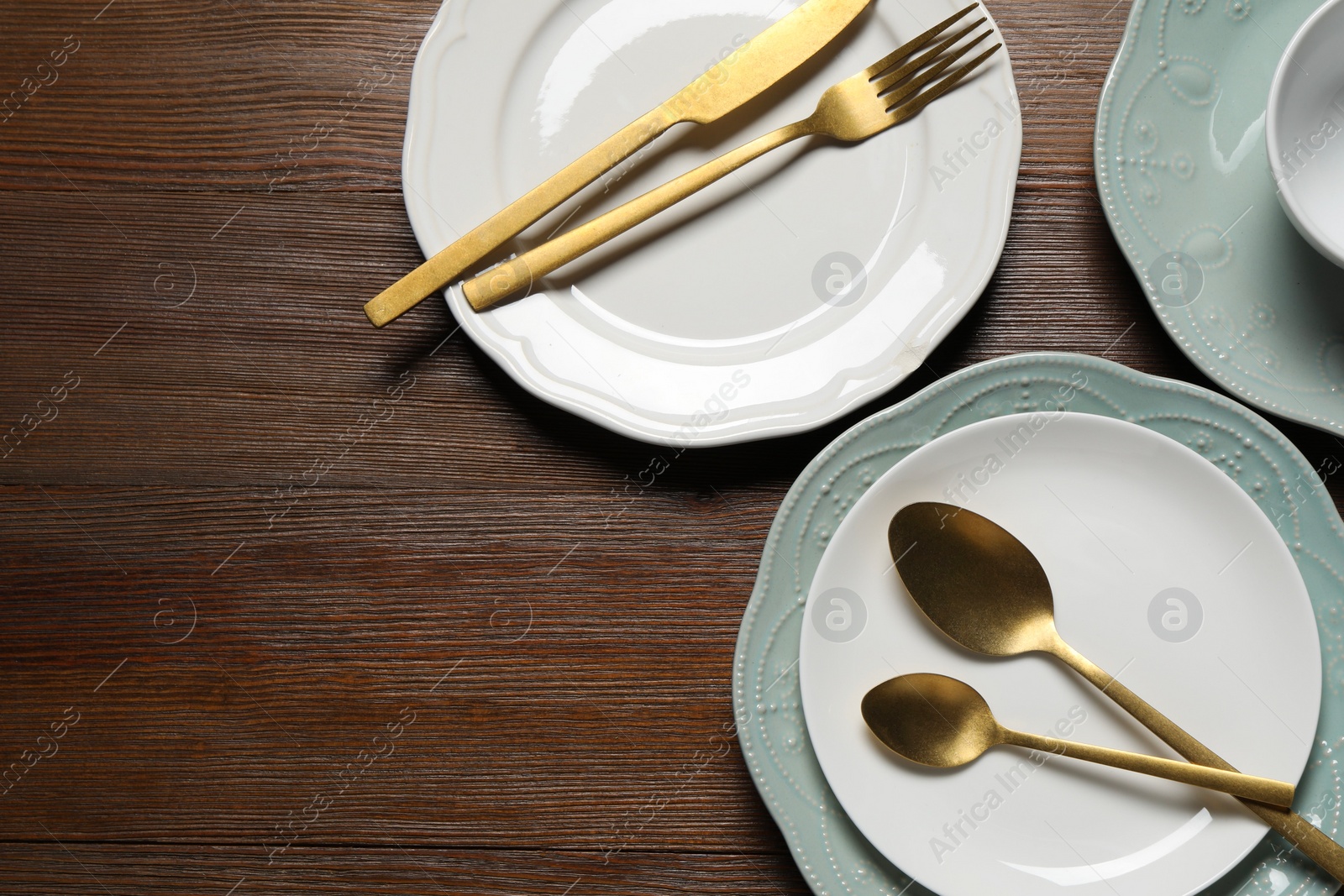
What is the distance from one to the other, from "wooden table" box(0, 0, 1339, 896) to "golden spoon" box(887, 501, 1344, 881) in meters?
0.08

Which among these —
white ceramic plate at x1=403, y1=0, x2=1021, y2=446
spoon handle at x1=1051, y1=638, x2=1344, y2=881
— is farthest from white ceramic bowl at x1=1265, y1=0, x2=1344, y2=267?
spoon handle at x1=1051, y1=638, x2=1344, y2=881

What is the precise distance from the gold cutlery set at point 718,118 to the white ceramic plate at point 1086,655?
20cm

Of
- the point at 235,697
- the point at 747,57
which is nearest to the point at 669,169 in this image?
the point at 747,57

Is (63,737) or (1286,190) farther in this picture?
(63,737)

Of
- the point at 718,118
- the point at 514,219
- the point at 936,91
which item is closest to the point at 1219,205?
the point at 936,91

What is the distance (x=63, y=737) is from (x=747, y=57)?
0.58 meters

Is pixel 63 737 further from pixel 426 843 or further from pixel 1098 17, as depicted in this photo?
pixel 1098 17

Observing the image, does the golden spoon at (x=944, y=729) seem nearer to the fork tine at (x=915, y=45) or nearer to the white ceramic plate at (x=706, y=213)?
the white ceramic plate at (x=706, y=213)

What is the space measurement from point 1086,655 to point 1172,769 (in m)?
0.06

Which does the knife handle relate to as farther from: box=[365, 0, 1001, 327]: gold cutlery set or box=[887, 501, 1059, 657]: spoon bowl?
box=[887, 501, 1059, 657]: spoon bowl

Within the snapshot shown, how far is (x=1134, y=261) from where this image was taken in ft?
1.38

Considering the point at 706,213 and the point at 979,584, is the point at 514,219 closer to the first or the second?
the point at 706,213

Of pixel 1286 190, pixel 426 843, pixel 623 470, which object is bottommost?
pixel 426 843

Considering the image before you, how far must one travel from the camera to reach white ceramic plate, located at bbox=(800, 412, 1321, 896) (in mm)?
401
